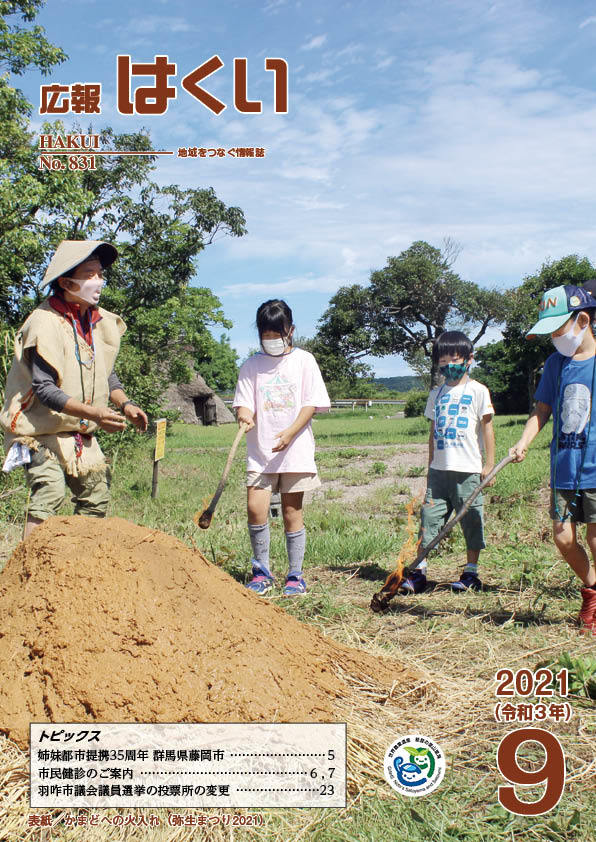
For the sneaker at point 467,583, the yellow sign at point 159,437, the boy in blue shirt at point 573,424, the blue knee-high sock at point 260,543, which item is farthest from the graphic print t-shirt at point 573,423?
the yellow sign at point 159,437

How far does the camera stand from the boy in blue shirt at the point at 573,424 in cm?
348

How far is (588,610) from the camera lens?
3.54 meters

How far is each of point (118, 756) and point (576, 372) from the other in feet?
8.94

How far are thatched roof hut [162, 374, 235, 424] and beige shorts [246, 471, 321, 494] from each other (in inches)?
1299

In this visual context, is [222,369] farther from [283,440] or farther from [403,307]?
[283,440]

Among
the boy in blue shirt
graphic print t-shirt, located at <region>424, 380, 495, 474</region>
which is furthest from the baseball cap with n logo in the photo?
graphic print t-shirt, located at <region>424, 380, 495, 474</region>

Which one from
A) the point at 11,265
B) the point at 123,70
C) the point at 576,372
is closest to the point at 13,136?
the point at 11,265

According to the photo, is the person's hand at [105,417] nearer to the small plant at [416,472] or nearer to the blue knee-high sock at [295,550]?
the blue knee-high sock at [295,550]

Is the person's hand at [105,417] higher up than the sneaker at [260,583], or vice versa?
the person's hand at [105,417]

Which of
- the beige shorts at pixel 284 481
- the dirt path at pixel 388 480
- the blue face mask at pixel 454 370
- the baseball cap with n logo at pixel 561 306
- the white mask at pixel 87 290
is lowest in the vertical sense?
the dirt path at pixel 388 480

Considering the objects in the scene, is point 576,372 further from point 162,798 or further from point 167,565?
point 162,798

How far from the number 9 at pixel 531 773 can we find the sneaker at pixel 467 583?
197 centimetres

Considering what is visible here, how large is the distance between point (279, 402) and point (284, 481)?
480mm

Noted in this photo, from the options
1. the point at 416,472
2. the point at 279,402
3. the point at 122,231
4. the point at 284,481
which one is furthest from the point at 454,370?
the point at 122,231
